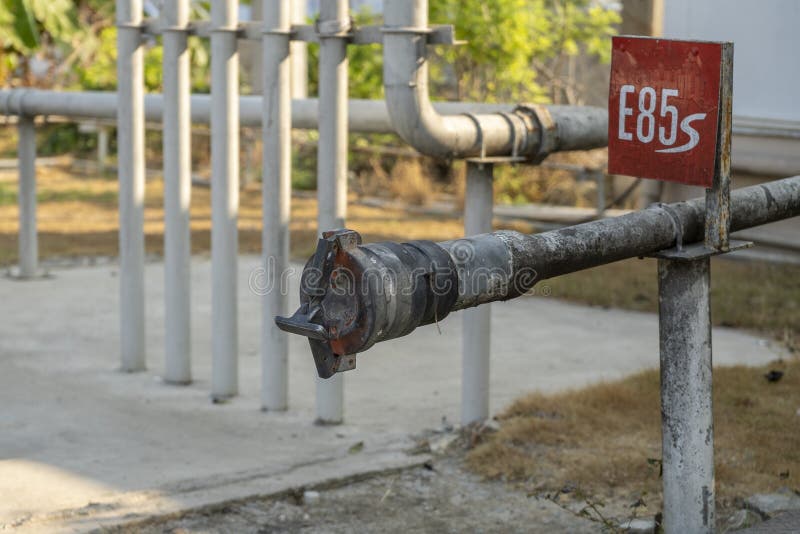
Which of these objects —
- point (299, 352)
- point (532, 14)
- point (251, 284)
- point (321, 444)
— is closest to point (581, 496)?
point (321, 444)

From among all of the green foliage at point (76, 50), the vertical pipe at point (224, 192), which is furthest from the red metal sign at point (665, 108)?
the green foliage at point (76, 50)

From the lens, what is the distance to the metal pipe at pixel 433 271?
8.96ft

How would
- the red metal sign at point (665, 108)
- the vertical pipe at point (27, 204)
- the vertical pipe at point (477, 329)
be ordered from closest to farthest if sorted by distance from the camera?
the red metal sign at point (665, 108) < the vertical pipe at point (477, 329) < the vertical pipe at point (27, 204)

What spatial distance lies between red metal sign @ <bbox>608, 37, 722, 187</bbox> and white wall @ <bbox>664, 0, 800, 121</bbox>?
3.28m

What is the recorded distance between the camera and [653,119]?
133 inches

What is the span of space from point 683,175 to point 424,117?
6.24ft

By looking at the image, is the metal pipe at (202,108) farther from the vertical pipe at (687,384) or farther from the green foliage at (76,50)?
the green foliage at (76,50)

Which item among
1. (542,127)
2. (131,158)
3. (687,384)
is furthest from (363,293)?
(131,158)

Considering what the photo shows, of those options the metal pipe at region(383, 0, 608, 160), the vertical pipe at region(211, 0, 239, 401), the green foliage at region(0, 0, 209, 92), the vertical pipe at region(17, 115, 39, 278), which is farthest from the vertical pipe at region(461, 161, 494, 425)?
the green foliage at region(0, 0, 209, 92)

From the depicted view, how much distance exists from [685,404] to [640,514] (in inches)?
41.6

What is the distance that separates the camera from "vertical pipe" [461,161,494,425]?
18.4 ft

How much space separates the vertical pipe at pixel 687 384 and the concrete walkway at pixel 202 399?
1.86m

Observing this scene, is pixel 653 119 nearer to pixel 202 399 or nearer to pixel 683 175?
pixel 683 175

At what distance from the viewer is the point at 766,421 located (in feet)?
18.0
